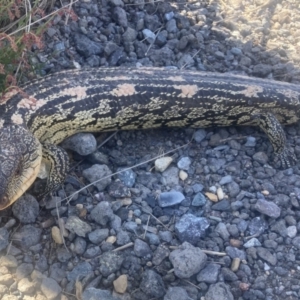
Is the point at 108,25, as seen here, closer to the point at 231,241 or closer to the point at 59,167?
the point at 59,167

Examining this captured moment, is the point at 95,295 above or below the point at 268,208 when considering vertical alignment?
above

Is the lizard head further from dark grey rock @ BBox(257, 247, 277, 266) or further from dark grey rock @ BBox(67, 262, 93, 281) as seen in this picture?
dark grey rock @ BBox(257, 247, 277, 266)

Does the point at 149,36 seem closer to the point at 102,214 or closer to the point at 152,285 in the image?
the point at 102,214

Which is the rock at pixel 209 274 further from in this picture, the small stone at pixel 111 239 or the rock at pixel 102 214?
the rock at pixel 102 214

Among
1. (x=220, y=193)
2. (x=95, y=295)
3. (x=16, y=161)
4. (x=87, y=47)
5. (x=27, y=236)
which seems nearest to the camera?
(x=95, y=295)

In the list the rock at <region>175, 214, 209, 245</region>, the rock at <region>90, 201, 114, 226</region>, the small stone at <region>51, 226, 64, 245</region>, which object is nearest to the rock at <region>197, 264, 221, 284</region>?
the rock at <region>175, 214, 209, 245</region>

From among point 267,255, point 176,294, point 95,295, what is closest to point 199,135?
point 267,255
